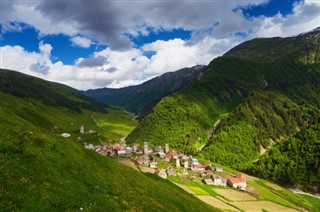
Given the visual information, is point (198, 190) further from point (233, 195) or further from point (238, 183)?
point (238, 183)

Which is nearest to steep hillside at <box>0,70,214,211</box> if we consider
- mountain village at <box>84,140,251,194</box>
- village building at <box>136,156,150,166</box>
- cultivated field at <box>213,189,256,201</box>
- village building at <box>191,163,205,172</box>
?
cultivated field at <box>213,189,256,201</box>

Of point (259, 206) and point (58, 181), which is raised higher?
point (58, 181)

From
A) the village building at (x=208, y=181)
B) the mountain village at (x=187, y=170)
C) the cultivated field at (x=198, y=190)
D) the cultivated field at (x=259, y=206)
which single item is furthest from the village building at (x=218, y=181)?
the cultivated field at (x=259, y=206)

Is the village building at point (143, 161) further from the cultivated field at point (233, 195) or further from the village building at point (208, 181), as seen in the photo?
the cultivated field at point (233, 195)

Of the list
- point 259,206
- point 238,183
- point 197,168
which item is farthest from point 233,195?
point 197,168

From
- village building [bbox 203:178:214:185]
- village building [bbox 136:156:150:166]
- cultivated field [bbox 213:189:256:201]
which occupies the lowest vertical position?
cultivated field [bbox 213:189:256:201]

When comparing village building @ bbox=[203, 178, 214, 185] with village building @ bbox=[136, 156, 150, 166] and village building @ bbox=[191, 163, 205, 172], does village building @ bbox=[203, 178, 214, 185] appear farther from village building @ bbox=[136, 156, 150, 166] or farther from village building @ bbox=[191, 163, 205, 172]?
village building @ bbox=[136, 156, 150, 166]
